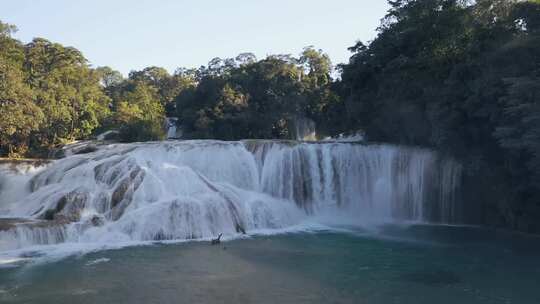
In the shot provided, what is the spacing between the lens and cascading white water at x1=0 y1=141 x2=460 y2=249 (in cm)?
1551

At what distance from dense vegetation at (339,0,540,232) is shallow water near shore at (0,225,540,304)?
2275mm

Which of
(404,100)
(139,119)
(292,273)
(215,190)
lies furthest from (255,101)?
(292,273)

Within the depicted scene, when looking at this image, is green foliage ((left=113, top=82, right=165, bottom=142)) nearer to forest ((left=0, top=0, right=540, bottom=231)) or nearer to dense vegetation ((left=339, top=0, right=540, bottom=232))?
forest ((left=0, top=0, right=540, bottom=231))

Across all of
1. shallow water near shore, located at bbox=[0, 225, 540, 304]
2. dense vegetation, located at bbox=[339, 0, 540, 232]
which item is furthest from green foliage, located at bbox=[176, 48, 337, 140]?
shallow water near shore, located at bbox=[0, 225, 540, 304]

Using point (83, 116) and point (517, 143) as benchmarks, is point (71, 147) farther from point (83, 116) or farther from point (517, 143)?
point (517, 143)

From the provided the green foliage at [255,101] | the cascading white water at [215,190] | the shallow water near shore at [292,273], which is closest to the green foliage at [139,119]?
the green foliage at [255,101]

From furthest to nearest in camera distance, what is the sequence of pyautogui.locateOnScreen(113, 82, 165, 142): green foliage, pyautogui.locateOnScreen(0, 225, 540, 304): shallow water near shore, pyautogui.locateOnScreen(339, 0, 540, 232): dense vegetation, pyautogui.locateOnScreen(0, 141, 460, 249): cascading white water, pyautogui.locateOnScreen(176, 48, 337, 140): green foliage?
pyautogui.locateOnScreen(176, 48, 337, 140): green foliage → pyautogui.locateOnScreen(113, 82, 165, 142): green foliage → pyautogui.locateOnScreen(0, 141, 460, 249): cascading white water → pyautogui.locateOnScreen(339, 0, 540, 232): dense vegetation → pyautogui.locateOnScreen(0, 225, 540, 304): shallow water near shore

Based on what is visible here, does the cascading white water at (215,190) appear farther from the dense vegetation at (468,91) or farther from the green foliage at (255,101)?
the green foliage at (255,101)

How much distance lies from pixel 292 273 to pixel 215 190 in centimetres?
664

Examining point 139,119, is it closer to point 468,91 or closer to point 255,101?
point 255,101

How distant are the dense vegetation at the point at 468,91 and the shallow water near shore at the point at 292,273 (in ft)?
7.46

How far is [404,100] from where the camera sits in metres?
20.4

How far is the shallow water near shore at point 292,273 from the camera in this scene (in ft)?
32.8

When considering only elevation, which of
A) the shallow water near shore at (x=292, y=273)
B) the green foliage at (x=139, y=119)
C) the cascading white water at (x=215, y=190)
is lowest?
the shallow water near shore at (x=292, y=273)
